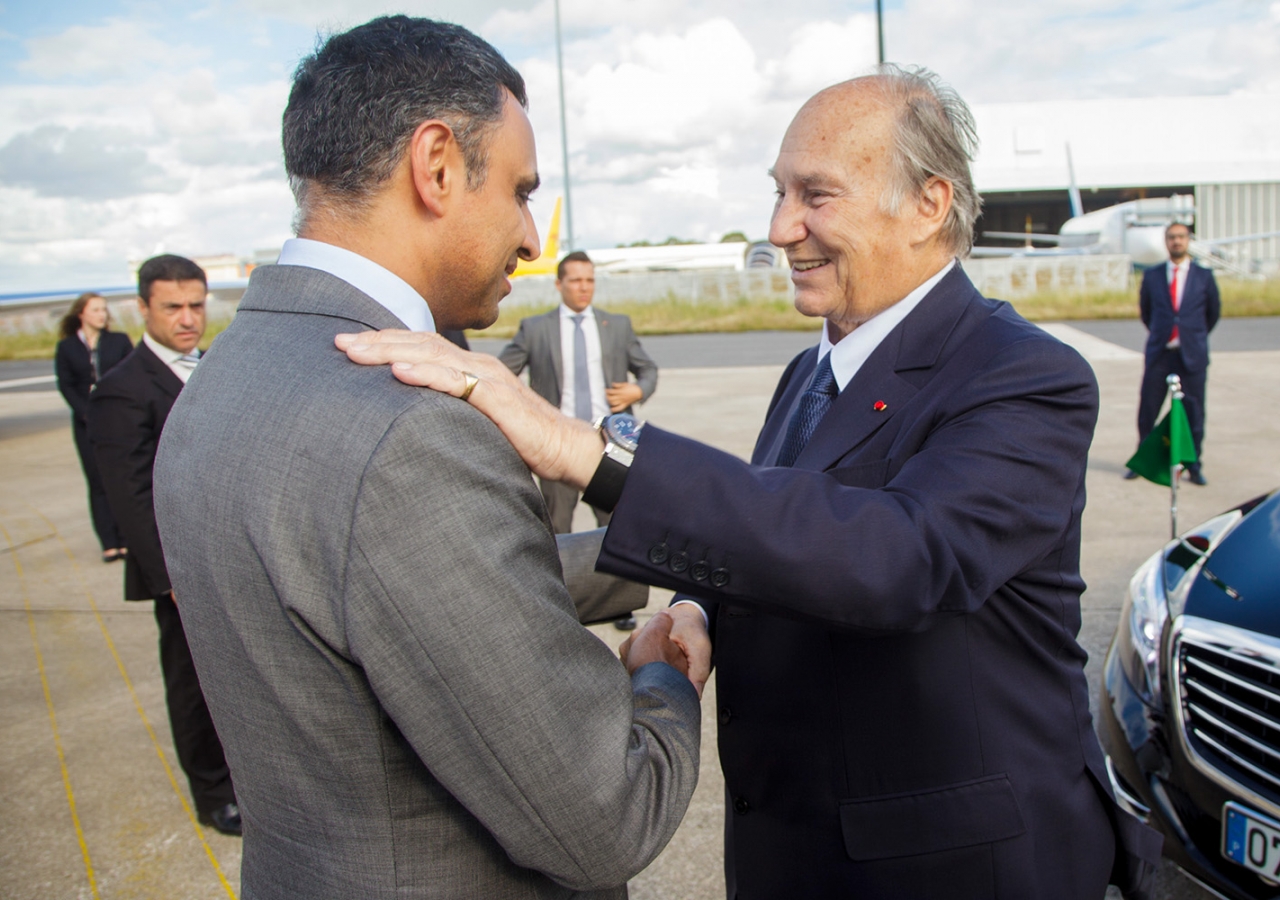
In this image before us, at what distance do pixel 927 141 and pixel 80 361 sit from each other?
7.98m

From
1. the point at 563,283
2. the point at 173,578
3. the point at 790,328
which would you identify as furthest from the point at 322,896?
the point at 790,328

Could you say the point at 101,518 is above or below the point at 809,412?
below

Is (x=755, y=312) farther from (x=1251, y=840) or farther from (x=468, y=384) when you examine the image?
(x=468, y=384)

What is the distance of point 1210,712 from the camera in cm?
260

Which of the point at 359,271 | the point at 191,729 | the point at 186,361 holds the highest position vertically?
the point at 359,271

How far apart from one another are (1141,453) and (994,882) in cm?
482

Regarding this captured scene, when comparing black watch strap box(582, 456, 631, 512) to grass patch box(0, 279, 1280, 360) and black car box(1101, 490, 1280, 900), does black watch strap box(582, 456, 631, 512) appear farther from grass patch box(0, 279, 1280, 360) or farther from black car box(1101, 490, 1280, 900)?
grass patch box(0, 279, 1280, 360)

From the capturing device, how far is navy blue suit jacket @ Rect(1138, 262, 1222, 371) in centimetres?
815

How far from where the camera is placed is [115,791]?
141 inches

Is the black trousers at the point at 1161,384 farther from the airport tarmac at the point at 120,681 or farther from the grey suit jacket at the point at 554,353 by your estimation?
the grey suit jacket at the point at 554,353

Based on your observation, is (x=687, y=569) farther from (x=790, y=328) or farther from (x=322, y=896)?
(x=790, y=328)

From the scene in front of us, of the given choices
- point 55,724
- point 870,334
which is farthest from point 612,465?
point 55,724

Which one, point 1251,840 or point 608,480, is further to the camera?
point 1251,840

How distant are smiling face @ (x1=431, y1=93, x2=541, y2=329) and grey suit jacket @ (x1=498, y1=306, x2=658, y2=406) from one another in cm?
452
